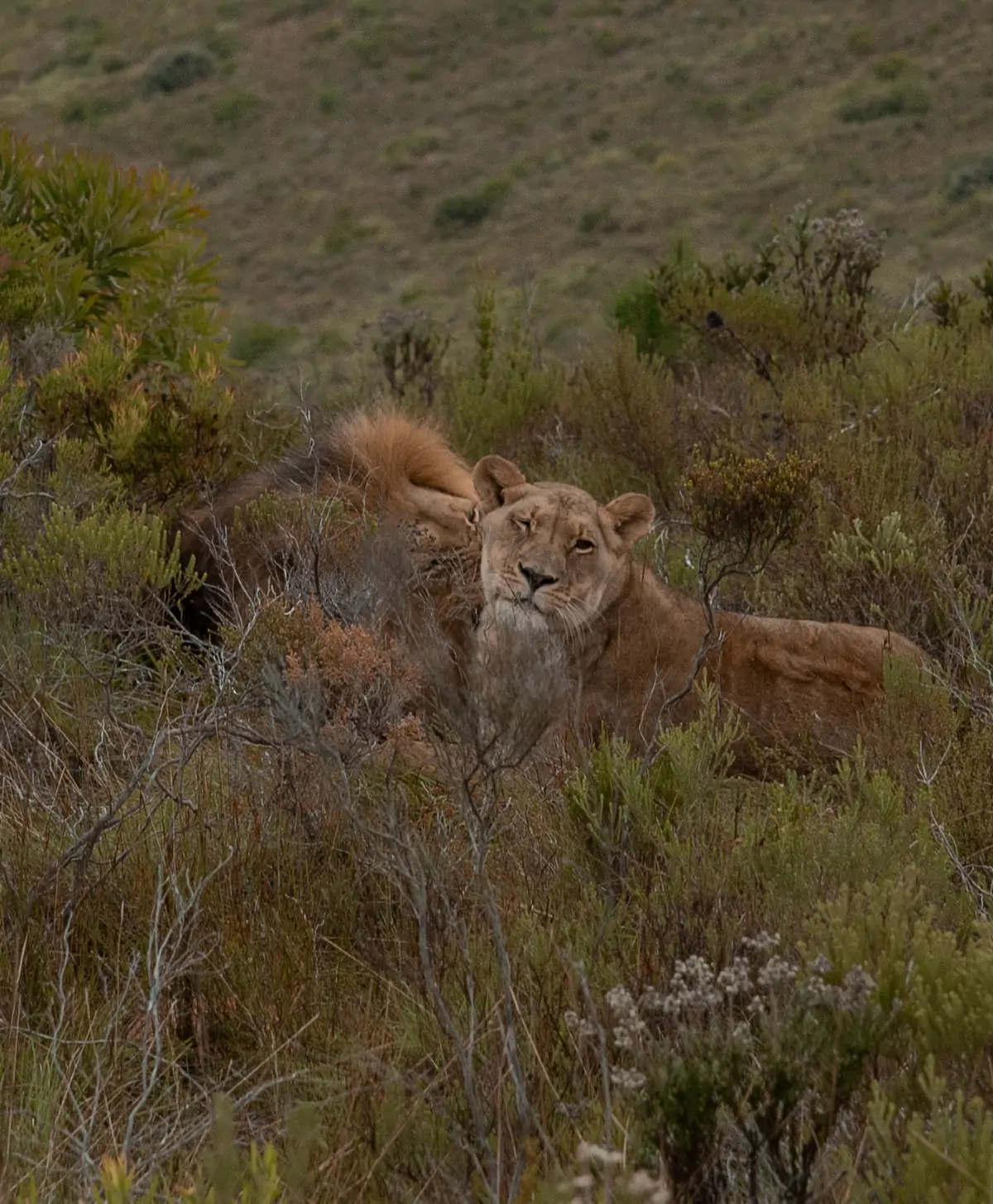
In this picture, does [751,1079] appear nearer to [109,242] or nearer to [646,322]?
[109,242]

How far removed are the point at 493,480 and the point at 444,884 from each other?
2808 mm

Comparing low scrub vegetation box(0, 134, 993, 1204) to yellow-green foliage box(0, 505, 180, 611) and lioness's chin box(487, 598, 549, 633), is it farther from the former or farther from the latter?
lioness's chin box(487, 598, 549, 633)

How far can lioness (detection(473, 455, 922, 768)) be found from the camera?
5.75 meters

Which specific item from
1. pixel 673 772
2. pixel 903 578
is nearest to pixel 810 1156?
pixel 673 772

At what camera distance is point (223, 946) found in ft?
12.9

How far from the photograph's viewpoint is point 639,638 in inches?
239

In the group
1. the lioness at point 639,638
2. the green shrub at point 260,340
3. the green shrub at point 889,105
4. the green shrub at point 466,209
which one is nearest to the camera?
the lioness at point 639,638

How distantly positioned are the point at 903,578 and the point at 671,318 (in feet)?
16.4

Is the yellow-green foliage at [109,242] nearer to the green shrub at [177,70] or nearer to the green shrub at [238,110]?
the green shrub at [238,110]

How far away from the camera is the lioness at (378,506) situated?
642 cm

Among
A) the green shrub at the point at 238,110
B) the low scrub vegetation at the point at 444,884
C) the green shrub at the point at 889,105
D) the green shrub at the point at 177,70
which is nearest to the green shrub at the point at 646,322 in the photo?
the low scrub vegetation at the point at 444,884

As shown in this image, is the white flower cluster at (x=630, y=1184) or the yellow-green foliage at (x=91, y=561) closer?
the white flower cluster at (x=630, y=1184)

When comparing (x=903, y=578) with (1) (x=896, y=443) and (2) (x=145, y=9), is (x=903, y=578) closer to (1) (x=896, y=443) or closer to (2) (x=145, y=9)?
(1) (x=896, y=443)

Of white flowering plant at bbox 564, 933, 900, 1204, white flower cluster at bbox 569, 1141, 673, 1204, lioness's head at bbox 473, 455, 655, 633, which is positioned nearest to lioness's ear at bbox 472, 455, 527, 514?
lioness's head at bbox 473, 455, 655, 633
